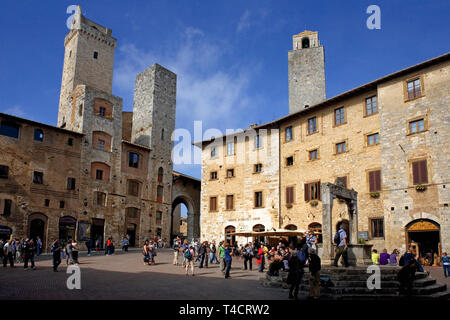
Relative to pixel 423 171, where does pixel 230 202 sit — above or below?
below

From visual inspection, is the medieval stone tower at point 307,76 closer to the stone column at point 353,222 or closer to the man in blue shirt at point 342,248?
the stone column at point 353,222

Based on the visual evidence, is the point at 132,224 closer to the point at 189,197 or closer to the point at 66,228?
the point at 66,228

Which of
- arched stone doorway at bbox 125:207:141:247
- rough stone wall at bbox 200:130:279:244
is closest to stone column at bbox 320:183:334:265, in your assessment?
rough stone wall at bbox 200:130:279:244

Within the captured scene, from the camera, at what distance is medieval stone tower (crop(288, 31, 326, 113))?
40294mm

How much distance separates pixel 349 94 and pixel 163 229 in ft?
75.4

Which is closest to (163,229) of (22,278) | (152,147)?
(152,147)

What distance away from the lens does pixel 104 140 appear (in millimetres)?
36156

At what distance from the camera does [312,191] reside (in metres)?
29.7

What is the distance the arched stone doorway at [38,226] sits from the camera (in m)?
29.8

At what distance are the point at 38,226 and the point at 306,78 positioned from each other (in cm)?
2887

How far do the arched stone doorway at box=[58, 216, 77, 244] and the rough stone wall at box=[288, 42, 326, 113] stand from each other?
23881 millimetres

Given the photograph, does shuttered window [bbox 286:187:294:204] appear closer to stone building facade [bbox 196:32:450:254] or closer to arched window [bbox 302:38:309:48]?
stone building facade [bbox 196:32:450:254]

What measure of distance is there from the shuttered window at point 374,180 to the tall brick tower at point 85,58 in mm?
31931

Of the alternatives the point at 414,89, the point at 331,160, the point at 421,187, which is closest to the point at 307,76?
the point at 331,160
